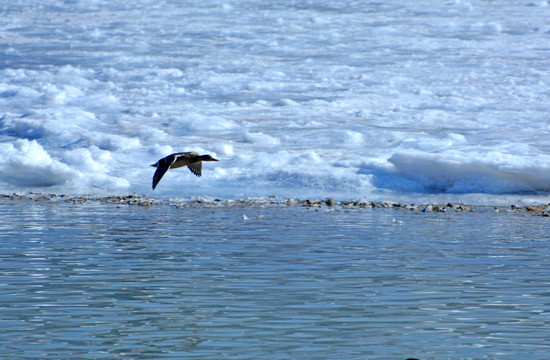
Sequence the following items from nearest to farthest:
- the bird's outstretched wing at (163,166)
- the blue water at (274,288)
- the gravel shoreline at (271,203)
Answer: the blue water at (274,288)
the bird's outstretched wing at (163,166)
the gravel shoreline at (271,203)

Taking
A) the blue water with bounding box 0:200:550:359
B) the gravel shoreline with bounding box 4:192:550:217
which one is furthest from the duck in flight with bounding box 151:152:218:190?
the gravel shoreline with bounding box 4:192:550:217

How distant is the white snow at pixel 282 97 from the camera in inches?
559

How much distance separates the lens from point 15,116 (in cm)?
1798

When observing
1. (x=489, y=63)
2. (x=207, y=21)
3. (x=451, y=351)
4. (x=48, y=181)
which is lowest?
(x=451, y=351)

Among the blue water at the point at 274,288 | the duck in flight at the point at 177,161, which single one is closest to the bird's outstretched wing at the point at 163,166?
the duck in flight at the point at 177,161

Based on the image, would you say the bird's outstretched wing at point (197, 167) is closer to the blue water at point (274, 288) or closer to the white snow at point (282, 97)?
Answer: the blue water at point (274, 288)

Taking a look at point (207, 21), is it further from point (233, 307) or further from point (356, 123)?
point (233, 307)

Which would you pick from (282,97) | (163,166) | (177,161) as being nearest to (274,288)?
(163,166)

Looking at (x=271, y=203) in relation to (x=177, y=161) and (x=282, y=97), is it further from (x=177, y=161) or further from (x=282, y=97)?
(x=282, y=97)

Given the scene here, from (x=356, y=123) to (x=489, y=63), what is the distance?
5645 millimetres

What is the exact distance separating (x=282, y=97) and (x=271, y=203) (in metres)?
7.08

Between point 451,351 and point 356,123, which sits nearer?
point 451,351

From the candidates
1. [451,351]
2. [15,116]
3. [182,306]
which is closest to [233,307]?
[182,306]

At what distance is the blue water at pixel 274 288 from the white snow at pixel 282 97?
132 inches
